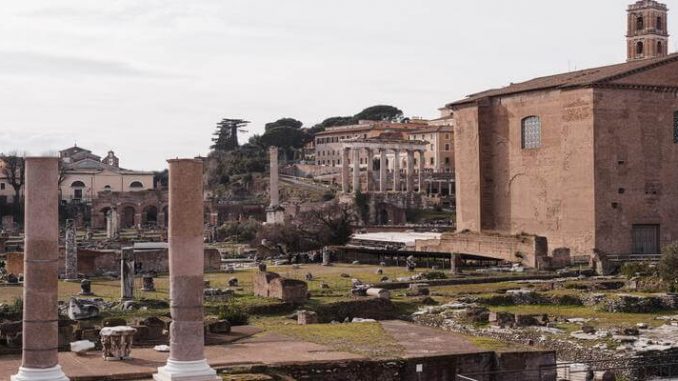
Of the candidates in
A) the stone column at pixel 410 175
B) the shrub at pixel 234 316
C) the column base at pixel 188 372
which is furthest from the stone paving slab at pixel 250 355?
the stone column at pixel 410 175

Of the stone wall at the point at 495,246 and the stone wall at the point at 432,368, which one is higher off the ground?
the stone wall at the point at 495,246

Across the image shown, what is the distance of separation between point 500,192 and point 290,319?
82.6 ft

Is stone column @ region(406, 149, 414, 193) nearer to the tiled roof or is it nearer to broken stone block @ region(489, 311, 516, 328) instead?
the tiled roof

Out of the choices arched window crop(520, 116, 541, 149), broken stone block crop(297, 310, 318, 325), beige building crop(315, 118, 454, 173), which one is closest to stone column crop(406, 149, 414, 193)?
beige building crop(315, 118, 454, 173)

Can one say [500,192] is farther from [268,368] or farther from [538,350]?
[268,368]

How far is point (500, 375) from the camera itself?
16.8 meters

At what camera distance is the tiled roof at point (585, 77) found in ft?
134

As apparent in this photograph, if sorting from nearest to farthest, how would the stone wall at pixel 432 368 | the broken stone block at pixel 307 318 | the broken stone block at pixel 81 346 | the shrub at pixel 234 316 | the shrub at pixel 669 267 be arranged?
the stone wall at pixel 432 368 < the broken stone block at pixel 81 346 < the shrub at pixel 234 316 < the broken stone block at pixel 307 318 < the shrub at pixel 669 267

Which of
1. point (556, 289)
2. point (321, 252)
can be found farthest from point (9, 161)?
point (556, 289)

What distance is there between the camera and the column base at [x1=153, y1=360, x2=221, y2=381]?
41.7ft

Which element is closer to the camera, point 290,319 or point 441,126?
point 290,319

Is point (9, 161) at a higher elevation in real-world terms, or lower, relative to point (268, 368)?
higher

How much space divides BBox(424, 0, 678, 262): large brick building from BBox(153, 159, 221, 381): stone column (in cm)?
2875

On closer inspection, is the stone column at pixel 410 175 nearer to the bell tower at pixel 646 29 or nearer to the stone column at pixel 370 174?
the stone column at pixel 370 174
